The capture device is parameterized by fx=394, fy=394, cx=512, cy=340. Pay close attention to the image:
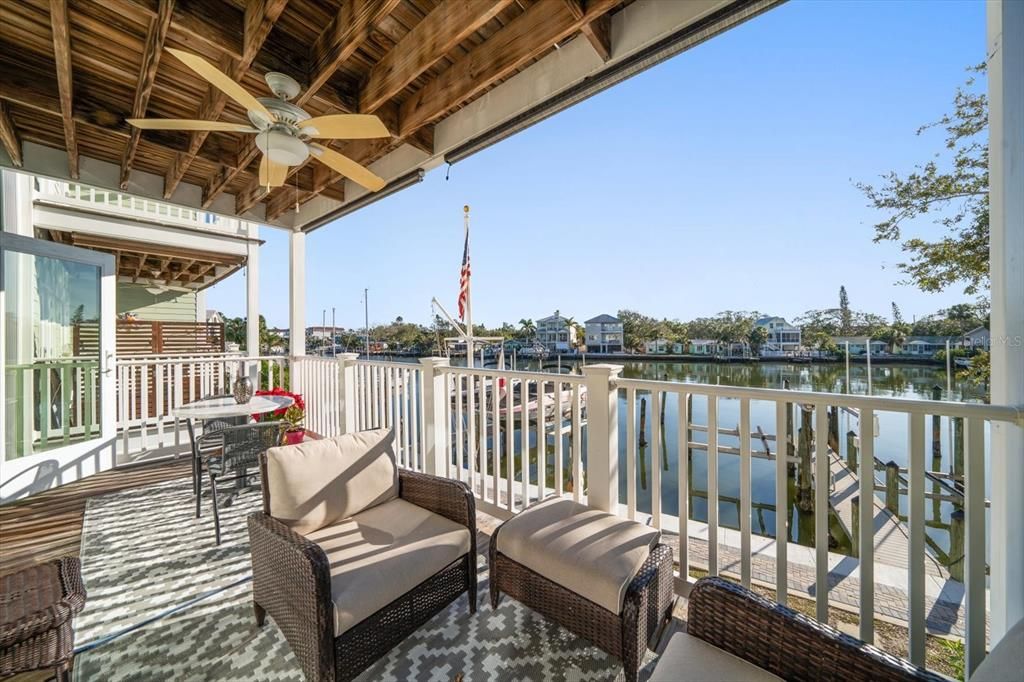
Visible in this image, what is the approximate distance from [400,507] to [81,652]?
147 centimetres

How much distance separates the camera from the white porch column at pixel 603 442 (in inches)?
88.7

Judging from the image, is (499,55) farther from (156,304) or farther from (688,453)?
(156,304)

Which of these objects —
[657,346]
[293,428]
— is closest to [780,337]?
[657,346]

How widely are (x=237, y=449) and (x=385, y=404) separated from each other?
1.29m

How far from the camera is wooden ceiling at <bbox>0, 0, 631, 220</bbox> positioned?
218cm

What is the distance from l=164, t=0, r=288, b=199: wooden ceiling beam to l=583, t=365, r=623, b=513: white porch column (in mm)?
2578

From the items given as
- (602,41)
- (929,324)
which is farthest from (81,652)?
(929,324)

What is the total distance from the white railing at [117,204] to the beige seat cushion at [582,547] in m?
5.72

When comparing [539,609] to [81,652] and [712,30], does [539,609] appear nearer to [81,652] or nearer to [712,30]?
[81,652]

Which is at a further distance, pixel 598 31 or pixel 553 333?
pixel 553 333

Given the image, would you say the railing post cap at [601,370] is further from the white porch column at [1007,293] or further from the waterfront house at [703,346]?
the waterfront house at [703,346]

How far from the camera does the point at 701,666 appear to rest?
1113 mm

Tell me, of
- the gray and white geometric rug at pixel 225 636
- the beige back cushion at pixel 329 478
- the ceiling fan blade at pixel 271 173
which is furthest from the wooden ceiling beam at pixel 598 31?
the gray and white geometric rug at pixel 225 636

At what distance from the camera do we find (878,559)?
499 cm
